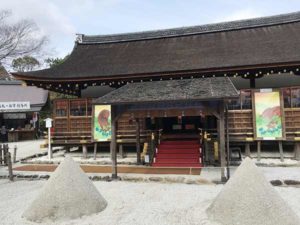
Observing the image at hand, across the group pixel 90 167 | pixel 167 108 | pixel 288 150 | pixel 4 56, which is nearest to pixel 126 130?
pixel 90 167

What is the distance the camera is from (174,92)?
9.25 metres

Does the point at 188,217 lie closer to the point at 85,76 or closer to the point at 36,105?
the point at 85,76

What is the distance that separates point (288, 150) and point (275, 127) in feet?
5.51

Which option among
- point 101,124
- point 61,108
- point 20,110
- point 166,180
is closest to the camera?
point 166,180

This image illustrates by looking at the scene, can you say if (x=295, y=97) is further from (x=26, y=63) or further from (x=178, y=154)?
(x=26, y=63)

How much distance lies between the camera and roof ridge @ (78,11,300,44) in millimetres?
15391

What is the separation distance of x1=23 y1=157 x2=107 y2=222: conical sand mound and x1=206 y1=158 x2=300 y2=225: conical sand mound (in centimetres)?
248

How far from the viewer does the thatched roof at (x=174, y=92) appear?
8.49 m

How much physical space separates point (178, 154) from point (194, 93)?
3.40 meters

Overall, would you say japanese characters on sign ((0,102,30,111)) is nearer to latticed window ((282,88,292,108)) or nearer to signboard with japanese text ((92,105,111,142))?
signboard with japanese text ((92,105,111,142))

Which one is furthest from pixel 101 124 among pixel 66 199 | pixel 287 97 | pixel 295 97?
pixel 295 97

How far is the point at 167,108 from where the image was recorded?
8945 mm

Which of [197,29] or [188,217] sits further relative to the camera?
[197,29]

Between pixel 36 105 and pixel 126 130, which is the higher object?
pixel 36 105
